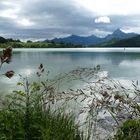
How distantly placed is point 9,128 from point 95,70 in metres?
1.22

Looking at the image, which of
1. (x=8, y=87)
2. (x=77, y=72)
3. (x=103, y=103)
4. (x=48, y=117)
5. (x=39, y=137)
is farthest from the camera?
(x=8, y=87)

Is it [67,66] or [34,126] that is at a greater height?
[34,126]

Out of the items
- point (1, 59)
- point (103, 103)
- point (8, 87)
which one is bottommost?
point (8, 87)

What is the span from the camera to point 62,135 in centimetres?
391

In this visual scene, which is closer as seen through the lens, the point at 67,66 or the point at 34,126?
the point at 34,126

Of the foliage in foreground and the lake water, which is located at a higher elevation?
the foliage in foreground

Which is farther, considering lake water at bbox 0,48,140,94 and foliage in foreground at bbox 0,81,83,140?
lake water at bbox 0,48,140,94

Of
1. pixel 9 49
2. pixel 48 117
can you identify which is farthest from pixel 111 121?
pixel 9 49

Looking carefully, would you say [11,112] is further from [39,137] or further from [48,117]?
[39,137]

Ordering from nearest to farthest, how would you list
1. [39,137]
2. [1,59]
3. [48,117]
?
[1,59] → [39,137] → [48,117]

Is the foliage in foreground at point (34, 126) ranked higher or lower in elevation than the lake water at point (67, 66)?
higher

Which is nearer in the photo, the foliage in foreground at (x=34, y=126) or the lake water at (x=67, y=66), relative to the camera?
the foliage in foreground at (x=34, y=126)

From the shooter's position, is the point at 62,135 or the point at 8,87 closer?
the point at 62,135

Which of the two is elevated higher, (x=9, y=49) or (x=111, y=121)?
(x=9, y=49)
